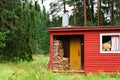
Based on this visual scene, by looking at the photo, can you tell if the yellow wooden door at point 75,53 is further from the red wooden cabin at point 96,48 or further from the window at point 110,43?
the window at point 110,43

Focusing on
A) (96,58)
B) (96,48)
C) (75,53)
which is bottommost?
(96,58)

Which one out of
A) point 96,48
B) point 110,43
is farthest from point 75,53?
point 110,43

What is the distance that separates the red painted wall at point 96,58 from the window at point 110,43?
0.19 meters

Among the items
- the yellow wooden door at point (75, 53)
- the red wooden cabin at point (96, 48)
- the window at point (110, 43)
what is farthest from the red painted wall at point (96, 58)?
the yellow wooden door at point (75, 53)

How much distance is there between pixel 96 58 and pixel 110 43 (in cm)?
124

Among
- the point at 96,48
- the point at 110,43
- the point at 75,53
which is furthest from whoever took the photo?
the point at 75,53

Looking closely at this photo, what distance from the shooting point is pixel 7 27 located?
2533cm

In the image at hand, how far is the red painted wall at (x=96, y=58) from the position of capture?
18.2m

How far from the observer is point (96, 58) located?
18.5 metres

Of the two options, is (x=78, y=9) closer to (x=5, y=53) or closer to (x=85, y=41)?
(x=5, y=53)

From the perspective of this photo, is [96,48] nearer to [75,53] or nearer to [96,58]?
[96,58]

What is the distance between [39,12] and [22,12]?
74.5 inches

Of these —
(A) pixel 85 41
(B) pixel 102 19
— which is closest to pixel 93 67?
(A) pixel 85 41

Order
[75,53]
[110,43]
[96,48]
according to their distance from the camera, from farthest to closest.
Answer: [75,53] < [96,48] < [110,43]
